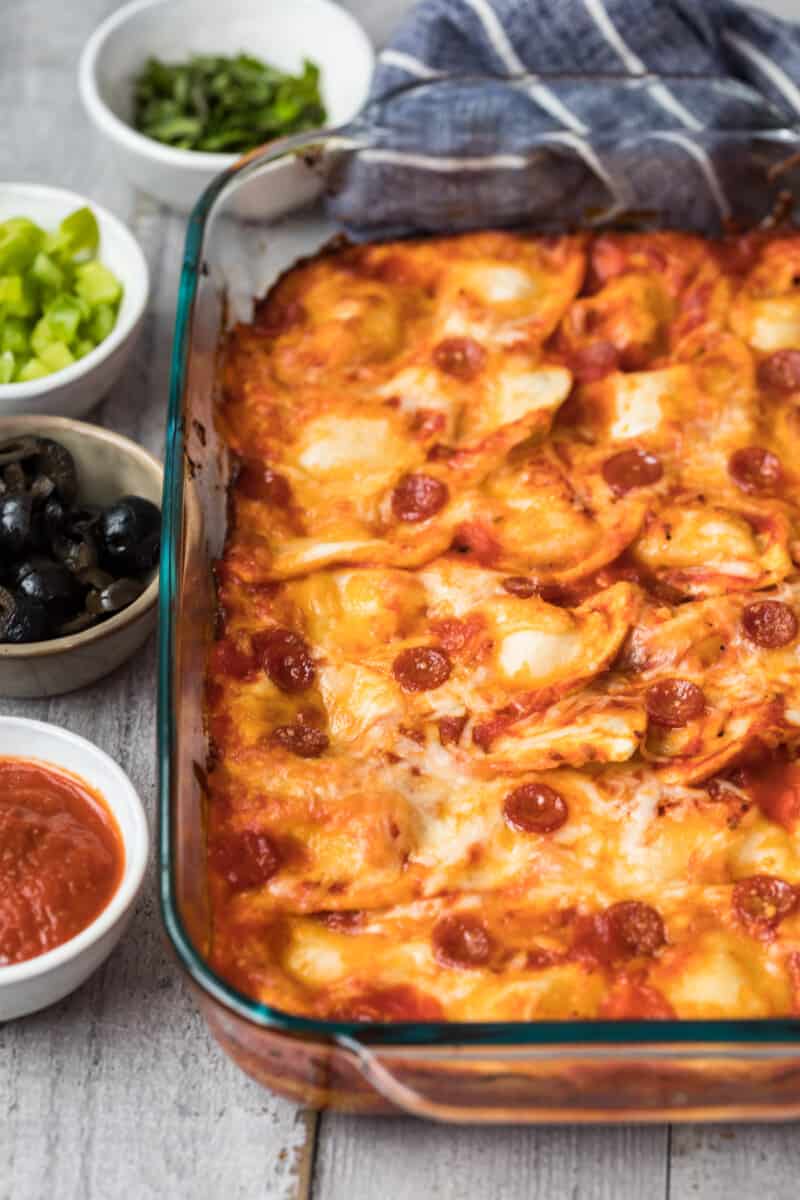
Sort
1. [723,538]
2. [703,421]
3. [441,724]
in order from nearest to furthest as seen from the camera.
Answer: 1. [441,724]
2. [723,538]
3. [703,421]

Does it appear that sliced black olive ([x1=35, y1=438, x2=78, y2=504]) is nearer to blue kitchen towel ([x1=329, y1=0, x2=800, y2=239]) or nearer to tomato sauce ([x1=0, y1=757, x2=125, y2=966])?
tomato sauce ([x1=0, y1=757, x2=125, y2=966])

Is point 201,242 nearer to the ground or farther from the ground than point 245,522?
farther from the ground

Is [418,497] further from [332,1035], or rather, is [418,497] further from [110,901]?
[332,1035]

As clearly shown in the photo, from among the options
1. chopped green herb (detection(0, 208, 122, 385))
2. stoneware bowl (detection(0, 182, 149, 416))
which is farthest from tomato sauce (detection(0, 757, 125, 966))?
chopped green herb (detection(0, 208, 122, 385))

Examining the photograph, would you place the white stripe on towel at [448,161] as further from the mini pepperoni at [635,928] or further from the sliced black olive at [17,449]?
the mini pepperoni at [635,928]

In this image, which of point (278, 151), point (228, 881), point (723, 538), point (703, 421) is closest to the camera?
point (228, 881)

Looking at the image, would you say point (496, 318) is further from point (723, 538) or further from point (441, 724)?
point (441, 724)

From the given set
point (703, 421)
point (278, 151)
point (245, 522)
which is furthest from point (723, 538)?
point (278, 151)

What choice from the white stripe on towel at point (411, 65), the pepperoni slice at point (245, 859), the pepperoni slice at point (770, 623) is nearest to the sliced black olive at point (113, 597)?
the pepperoni slice at point (245, 859)
